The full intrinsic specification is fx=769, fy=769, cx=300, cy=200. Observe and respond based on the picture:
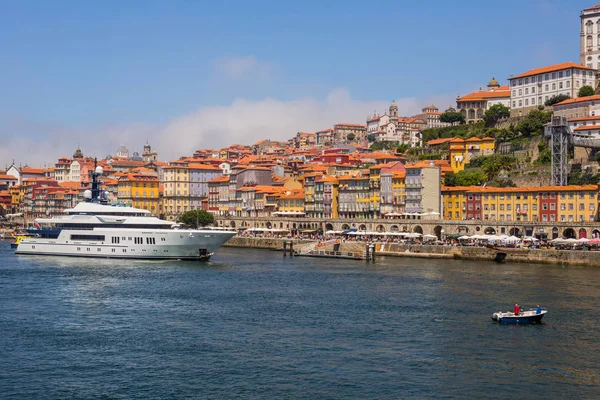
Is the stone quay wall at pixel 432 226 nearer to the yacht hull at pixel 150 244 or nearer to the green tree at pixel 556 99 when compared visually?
the yacht hull at pixel 150 244

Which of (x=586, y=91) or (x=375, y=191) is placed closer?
(x=375, y=191)

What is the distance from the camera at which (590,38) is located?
11850 centimetres

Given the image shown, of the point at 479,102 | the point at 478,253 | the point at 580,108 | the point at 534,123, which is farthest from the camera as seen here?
the point at 479,102

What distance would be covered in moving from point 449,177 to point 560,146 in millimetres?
16553

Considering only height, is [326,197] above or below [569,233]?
above

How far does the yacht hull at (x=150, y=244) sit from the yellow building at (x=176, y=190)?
70299 mm

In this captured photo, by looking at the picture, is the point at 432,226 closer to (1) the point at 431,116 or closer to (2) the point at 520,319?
(2) the point at 520,319

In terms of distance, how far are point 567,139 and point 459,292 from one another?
159ft

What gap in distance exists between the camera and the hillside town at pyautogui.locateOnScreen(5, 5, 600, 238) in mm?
90375

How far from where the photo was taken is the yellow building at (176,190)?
14300 centimetres

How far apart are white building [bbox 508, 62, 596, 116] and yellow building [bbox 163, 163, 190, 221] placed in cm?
6101

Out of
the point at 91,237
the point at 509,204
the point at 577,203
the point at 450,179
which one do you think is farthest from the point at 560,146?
the point at 91,237

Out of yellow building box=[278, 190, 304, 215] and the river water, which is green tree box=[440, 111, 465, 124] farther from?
the river water

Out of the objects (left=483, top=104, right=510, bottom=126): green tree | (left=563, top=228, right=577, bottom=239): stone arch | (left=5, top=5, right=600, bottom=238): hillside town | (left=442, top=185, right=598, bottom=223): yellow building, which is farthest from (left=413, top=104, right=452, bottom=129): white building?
(left=563, top=228, right=577, bottom=239): stone arch
